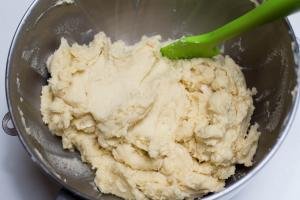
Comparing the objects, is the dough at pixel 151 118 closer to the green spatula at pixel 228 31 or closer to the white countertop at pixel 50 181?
the green spatula at pixel 228 31

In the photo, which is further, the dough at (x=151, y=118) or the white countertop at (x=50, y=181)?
the white countertop at (x=50, y=181)

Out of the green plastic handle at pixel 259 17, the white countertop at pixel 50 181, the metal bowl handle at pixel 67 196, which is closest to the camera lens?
the green plastic handle at pixel 259 17

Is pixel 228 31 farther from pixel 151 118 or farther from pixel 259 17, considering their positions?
pixel 151 118

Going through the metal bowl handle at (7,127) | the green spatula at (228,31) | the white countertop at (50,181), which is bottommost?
the white countertop at (50,181)

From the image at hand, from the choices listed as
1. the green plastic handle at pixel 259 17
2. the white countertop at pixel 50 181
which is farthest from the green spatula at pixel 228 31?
the white countertop at pixel 50 181

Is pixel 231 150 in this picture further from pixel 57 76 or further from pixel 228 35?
pixel 57 76

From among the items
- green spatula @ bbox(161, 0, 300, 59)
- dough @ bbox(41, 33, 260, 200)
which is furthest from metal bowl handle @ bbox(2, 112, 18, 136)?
green spatula @ bbox(161, 0, 300, 59)

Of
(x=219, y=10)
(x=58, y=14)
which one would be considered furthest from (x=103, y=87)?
(x=219, y=10)
